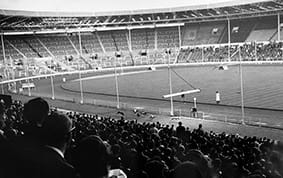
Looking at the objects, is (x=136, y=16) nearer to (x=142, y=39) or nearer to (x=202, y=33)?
(x=142, y=39)

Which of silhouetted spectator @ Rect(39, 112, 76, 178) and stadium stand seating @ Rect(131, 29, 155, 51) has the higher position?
stadium stand seating @ Rect(131, 29, 155, 51)

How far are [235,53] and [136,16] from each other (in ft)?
74.3

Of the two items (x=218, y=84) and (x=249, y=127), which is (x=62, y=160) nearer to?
(x=249, y=127)

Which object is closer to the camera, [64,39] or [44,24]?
[44,24]

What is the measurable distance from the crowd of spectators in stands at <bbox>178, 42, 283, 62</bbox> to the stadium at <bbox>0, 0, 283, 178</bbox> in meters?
0.22

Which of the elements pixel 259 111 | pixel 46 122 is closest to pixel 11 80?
pixel 259 111

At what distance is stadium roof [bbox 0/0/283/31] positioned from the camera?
2840 inches

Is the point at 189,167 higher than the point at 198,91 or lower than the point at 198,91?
higher

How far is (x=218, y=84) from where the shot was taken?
1817 inches

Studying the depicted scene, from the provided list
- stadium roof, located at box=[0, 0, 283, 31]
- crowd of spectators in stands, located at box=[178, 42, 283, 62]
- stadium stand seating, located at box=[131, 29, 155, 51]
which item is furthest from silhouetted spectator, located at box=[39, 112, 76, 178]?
stadium stand seating, located at box=[131, 29, 155, 51]

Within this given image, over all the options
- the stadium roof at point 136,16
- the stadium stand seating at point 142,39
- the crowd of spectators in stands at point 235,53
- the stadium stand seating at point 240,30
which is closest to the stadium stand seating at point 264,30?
the stadium stand seating at point 240,30

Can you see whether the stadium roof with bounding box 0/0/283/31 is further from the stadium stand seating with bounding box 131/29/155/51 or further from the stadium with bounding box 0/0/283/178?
the stadium stand seating with bounding box 131/29/155/51

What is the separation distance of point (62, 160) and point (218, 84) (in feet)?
143

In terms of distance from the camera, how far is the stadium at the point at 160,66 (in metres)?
28.8
